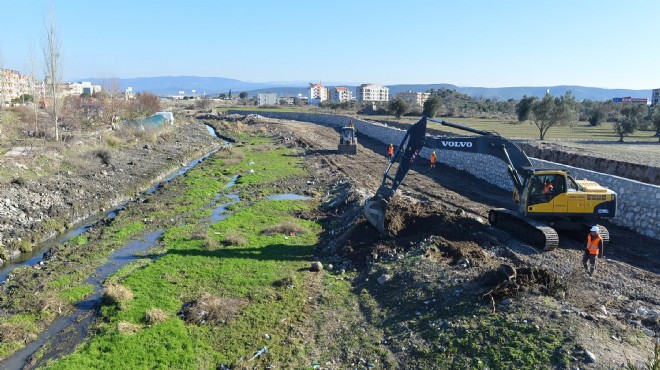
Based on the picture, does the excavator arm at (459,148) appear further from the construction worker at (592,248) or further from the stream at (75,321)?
the stream at (75,321)

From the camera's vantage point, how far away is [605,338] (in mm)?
9016

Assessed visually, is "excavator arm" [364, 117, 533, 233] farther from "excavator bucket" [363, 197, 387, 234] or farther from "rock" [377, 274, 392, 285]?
"rock" [377, 274, 392, 285]

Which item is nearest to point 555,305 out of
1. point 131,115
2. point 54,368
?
point 54,368

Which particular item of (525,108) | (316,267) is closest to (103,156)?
(316,267)

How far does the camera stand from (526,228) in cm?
1541

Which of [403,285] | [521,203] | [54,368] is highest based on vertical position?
[521,203]

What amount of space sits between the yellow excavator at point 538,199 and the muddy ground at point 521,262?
1.76 ft

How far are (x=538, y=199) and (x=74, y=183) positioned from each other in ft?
79.1

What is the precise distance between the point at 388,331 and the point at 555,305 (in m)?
3.76

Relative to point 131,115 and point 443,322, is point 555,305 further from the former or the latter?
point 131,115

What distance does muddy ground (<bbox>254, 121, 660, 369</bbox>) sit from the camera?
9.43m

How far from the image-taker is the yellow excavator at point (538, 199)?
15.0 m

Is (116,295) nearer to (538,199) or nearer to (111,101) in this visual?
(538,199)

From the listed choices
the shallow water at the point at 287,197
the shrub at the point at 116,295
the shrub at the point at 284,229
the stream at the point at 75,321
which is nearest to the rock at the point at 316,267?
the shrub at the point at 284,229
